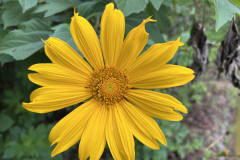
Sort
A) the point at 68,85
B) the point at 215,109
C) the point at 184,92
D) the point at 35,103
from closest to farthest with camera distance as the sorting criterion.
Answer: the point at 35,103 → the point at 68,85 → the point at 184,92 → the point at 215,109

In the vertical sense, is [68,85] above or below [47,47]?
below

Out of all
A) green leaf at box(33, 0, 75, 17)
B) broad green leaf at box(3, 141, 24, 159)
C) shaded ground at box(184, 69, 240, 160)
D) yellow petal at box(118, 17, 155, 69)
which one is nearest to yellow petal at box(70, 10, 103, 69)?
yellow petal at box(118, 17, 155, 69)

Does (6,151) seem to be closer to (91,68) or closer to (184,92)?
(91,68)

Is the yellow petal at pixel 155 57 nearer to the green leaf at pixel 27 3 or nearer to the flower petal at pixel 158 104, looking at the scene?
the flower petal at pixel 158 104

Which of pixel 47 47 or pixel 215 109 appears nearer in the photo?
pixel 47 47

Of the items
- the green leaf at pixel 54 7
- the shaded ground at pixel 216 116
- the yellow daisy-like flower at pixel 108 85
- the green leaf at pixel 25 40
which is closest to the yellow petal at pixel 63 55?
the yellow daisy-like flower at pixel 108 85

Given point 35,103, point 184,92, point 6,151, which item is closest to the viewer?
point 35,103

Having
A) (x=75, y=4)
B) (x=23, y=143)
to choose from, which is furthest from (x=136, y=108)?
(x=23, y=143)

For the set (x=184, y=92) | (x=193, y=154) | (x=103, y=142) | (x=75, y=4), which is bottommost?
(x=193, y=154)
